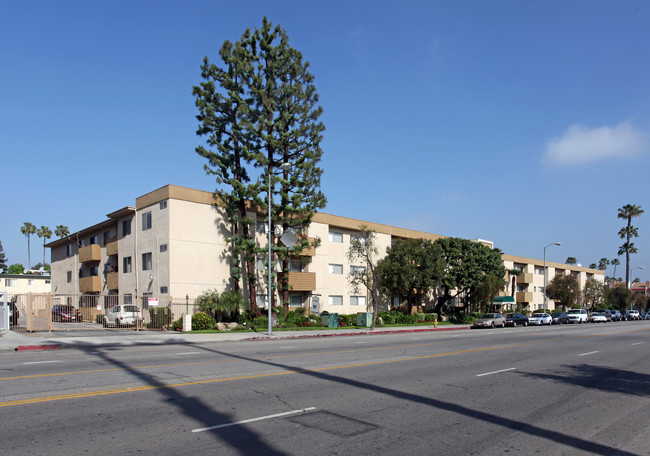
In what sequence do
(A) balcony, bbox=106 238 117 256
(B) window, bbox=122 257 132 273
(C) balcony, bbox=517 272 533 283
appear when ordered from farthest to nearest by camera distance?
(C) balcony, bbox=517 272 533 283
(A) balcony, bbox=106 238 117 256
(B) window, bbox=122 257 132 273

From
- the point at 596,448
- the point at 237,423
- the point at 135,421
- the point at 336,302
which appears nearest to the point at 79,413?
the point at 135,421

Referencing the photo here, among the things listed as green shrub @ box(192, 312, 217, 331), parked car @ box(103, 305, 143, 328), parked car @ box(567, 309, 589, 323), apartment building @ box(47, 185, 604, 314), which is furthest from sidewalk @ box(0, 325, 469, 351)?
parked car @ box(567, 309, 589, 323)

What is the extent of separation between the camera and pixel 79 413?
25.7 feet

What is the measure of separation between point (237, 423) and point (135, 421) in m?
1.54

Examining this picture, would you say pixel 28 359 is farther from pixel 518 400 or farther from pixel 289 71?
pixel 289 71

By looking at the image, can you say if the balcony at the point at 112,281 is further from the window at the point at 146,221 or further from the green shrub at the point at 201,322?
the green shrub at the point at 201,322

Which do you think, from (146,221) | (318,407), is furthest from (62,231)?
(318,407)

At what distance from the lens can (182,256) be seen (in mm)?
33906

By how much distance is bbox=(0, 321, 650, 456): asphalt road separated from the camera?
649cm

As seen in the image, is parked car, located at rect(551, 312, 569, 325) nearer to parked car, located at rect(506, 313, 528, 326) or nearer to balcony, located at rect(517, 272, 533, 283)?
parked car, located at rect(506, 313, 528, 326)

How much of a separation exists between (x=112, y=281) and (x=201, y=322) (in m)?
13.0

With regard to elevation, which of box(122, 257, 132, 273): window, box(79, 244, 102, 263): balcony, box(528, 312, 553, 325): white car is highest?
box(79, 244, 102, 263): balcony

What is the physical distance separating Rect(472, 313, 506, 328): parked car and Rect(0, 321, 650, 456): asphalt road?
99.0 feet

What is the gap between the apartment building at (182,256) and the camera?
33.9m
